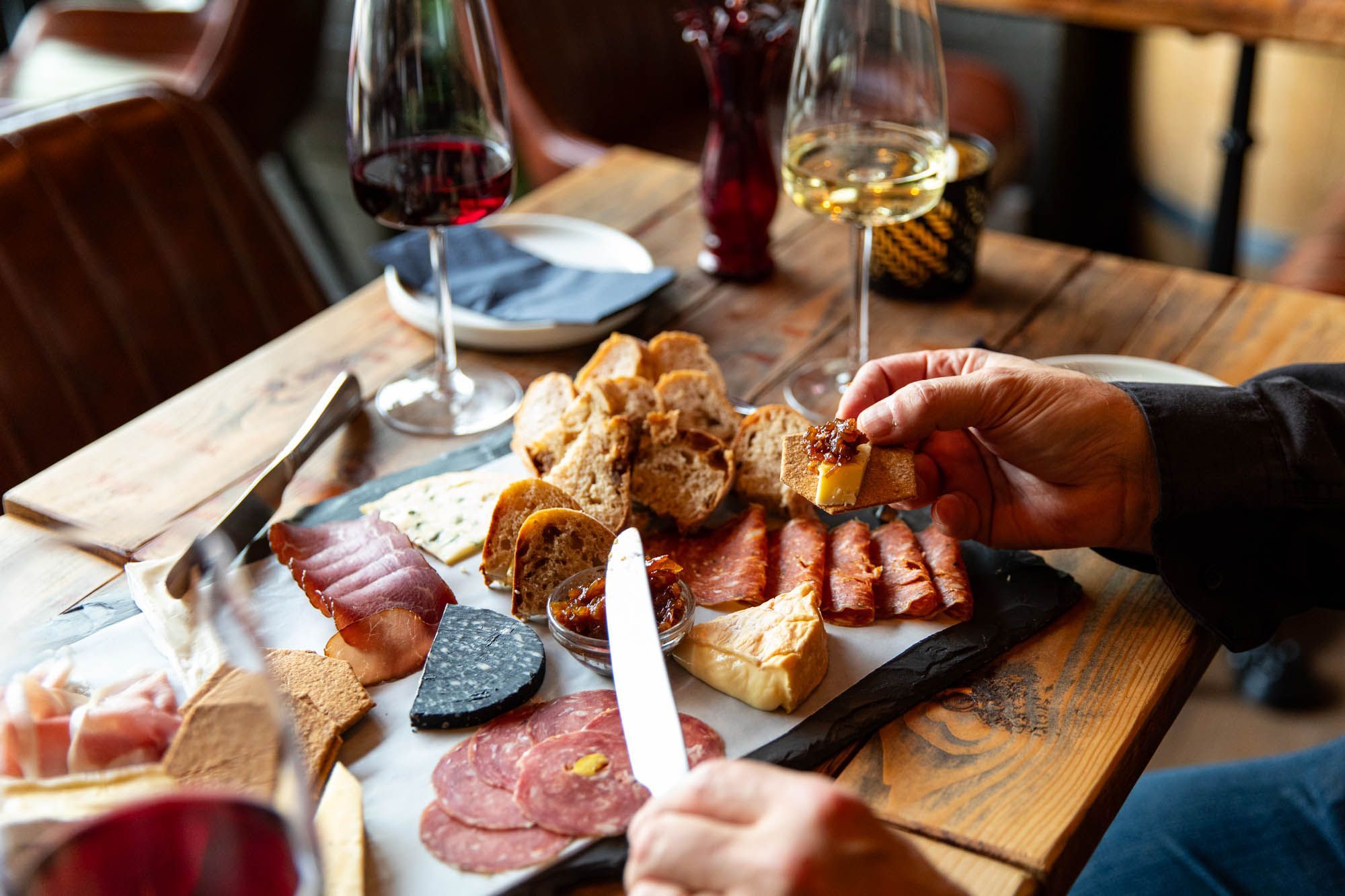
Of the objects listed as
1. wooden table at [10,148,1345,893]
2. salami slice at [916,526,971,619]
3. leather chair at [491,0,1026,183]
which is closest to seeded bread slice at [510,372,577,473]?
wooden table at [10,148,1345,893]

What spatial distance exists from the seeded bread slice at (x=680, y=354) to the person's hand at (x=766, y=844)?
72 cm

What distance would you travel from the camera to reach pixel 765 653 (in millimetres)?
953

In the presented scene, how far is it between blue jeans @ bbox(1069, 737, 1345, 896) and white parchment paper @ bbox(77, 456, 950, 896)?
45cm

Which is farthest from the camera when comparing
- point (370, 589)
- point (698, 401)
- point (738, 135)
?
point (738, 135)

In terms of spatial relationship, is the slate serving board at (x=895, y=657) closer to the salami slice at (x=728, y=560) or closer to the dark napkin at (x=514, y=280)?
the salami slice at (x=728, y=560)

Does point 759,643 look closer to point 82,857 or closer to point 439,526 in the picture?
point 439,526

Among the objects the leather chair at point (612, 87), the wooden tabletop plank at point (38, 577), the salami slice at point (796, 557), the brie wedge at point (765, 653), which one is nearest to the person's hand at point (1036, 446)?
the salami slice at point (796, 557)

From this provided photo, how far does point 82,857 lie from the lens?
0.56m

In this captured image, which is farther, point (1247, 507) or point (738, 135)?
point (738, 135)

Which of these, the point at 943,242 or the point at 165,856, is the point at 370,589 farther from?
the point at 943,242

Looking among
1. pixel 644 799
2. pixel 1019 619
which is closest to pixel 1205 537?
pixel 1019 619

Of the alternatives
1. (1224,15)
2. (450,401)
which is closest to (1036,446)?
(450,401)

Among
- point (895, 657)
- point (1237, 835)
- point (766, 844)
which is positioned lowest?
point (1237, 835)

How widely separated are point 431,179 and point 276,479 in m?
0.38
